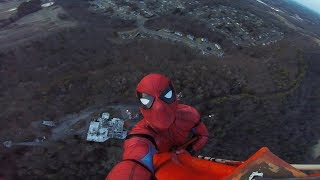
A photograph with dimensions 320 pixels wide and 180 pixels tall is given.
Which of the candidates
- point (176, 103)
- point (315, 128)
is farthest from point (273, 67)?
point (176, 103)

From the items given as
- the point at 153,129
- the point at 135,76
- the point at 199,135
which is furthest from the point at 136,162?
the point at 135,76

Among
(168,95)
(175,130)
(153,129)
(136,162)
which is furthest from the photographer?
(175,130)

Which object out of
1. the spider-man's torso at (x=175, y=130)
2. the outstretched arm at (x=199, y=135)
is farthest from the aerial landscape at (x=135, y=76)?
the spider-man's torso at (x=175, y=130)

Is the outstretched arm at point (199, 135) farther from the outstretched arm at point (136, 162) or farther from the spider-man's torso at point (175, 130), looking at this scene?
the outstretched arm at point (136, 162)

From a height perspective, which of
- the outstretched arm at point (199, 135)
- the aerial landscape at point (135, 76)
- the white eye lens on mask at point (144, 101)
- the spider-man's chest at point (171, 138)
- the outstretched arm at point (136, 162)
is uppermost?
the white eye lens on mask at point (144, 101)

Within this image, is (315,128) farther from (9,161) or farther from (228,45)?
(9,161)

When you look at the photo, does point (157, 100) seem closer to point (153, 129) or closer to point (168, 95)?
point (168, 95)
